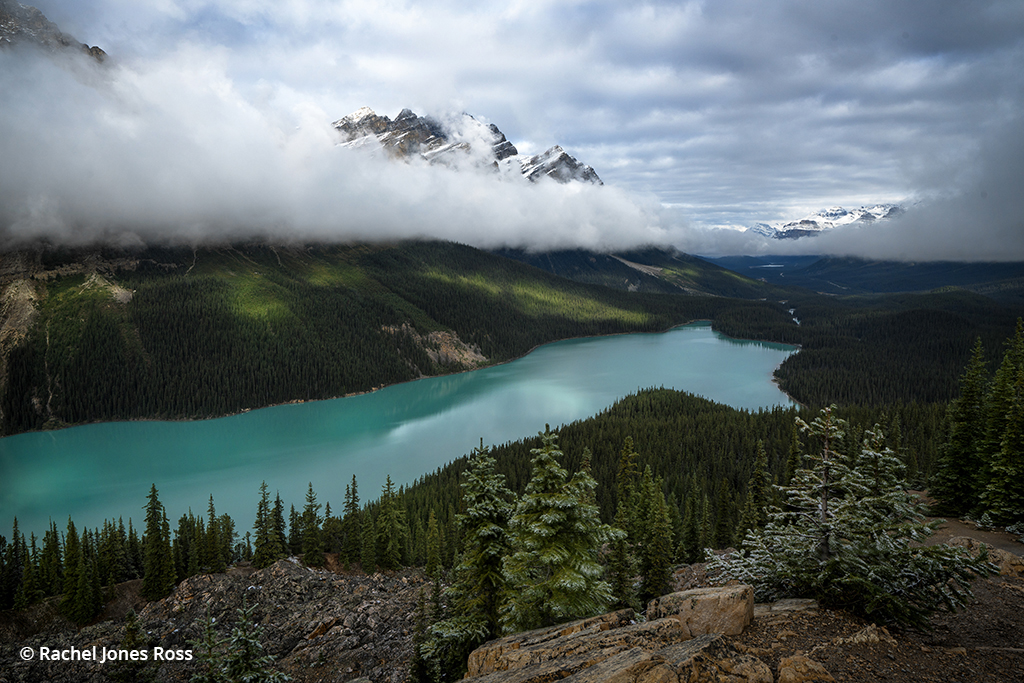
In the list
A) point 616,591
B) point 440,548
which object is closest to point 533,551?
point 616,591

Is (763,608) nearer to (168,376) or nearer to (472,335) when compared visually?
(168,376)

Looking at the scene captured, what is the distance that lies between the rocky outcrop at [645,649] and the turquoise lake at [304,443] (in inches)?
2287

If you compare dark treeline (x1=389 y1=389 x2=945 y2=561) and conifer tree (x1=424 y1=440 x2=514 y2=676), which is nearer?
conifer tree (x1=424 y1=440 x2=514 y2=676)

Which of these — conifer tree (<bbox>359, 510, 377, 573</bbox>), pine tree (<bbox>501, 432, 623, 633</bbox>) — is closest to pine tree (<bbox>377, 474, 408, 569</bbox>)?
conifer tree (<bbox>359, 510, 377, 573</bbox>)

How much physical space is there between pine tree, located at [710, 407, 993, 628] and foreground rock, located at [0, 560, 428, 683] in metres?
18.1

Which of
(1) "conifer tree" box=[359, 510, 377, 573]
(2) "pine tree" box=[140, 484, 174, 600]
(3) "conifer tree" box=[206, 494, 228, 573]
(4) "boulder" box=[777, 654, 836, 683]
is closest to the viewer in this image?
(4) "boulder" box=[777, 654, 836, 683]

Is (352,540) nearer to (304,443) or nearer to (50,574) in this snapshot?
(50,574)

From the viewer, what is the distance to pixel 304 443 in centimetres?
9900

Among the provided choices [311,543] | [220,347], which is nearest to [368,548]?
[311,543]

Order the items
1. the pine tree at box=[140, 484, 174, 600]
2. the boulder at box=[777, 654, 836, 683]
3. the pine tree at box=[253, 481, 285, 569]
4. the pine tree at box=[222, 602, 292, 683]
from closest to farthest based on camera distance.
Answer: the boulder at box=[777, 654, 836, 683] → the pine tree at box=[222, 602, 292, 683] → the pine tree at box=[140, 484, 174, 600] → the pine tree at box=[253, 481, 285, 569]

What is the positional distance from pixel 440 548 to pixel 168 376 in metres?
118

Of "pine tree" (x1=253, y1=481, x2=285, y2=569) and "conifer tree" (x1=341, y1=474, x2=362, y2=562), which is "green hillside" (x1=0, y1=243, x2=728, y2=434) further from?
"pine tree" (x1=253, y1=481, x2=285, y2=569)

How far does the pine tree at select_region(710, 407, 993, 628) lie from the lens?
10.3 m

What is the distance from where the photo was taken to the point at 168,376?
131 m
